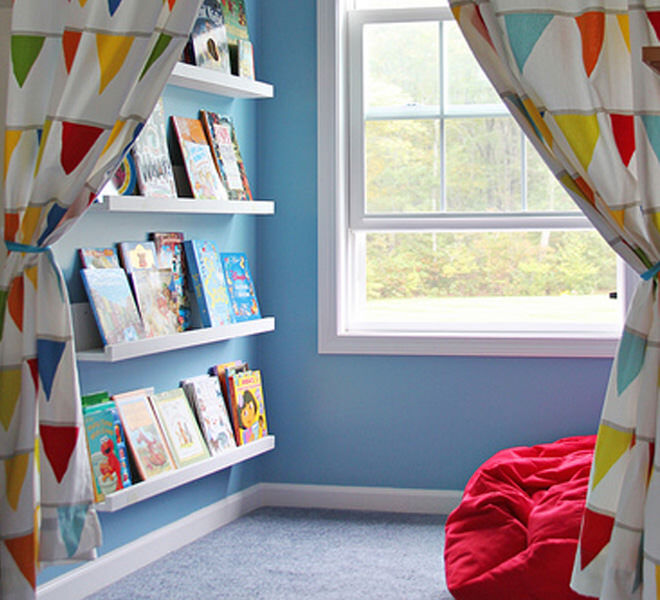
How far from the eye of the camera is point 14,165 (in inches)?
90.7

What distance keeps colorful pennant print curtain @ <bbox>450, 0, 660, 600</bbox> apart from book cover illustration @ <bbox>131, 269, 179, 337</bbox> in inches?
56.1

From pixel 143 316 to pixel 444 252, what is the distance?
4.54 ft

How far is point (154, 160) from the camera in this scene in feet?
10.0

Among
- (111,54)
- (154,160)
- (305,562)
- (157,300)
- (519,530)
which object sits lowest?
(305,562)

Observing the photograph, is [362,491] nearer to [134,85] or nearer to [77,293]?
[77,293]

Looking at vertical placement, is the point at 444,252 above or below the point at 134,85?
below

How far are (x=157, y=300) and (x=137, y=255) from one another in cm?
16

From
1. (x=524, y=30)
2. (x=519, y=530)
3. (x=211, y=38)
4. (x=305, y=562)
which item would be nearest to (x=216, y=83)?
(x=211, y=38)

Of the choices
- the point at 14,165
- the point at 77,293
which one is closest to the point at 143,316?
the point at 77,293

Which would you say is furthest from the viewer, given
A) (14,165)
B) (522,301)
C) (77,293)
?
(522,301)

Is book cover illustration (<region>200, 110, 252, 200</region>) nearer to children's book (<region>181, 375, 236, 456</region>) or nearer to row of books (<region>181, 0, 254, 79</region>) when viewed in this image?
row of books (<region>181, 0, 254, 79</region>)

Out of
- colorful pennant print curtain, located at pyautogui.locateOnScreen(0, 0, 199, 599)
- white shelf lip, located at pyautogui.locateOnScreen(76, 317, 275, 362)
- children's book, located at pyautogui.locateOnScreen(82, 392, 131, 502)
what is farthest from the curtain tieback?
children's book, located at pyautogui.locateOnScreen(82, 392, 131, 502)

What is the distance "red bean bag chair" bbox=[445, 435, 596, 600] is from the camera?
2500 millimetres

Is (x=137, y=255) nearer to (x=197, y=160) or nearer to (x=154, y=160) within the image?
(x=154, y=160)
